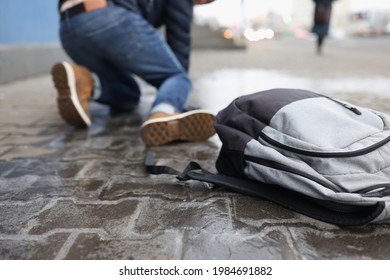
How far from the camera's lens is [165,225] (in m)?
1.22

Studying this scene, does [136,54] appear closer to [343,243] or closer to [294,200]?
[294,200]

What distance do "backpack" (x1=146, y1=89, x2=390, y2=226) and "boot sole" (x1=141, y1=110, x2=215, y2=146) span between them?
0.51 m

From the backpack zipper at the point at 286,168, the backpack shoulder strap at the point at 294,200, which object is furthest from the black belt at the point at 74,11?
the backpack zipper at the point at 286,168

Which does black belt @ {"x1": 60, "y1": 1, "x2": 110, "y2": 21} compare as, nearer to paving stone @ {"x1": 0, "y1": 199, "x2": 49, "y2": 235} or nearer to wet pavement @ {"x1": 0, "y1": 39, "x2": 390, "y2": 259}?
wet pavement @ {"x1": 0, "y1": 39, "x2": 390, "y2": 259}

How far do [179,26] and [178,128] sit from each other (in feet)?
2.74

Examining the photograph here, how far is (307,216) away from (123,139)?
137 cm

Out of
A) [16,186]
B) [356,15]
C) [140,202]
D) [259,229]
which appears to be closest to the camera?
[259,229]

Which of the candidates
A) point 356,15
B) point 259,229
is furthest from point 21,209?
point 356,15

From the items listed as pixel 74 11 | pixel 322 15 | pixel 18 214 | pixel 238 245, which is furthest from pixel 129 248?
pixel 322 15

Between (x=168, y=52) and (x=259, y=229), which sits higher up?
(x=168, y=52)

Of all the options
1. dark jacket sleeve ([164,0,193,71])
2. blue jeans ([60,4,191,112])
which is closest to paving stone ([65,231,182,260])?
blue jeans ([60,4,191,112])

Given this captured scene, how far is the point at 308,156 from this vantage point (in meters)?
1.22
